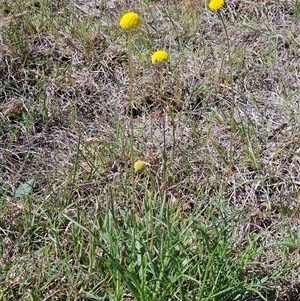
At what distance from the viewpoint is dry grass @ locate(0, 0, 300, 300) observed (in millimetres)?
2111

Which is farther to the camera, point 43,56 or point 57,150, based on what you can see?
point 43,56

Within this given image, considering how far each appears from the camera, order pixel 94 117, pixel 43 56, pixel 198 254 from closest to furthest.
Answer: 1. pixel 198 254
2. pixel 94 117
3. pixel 43 56

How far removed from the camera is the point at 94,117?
8.63ft

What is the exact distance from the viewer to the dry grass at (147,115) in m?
2.11

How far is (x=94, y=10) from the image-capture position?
125 inches

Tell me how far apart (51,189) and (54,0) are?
4.68 ft

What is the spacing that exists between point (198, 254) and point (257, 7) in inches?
74.1

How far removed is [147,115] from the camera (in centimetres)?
264

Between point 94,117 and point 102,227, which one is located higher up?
point 102,227

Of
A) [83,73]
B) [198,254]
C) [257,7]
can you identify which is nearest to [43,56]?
[83,73]

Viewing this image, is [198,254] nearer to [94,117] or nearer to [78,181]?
[78,181]

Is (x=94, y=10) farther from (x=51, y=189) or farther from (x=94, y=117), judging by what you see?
(x=51, y=189)

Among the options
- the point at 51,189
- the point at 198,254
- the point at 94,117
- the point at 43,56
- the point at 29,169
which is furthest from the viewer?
the point at 43,56

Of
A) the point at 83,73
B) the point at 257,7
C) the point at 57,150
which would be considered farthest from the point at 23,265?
the point at 257,7
